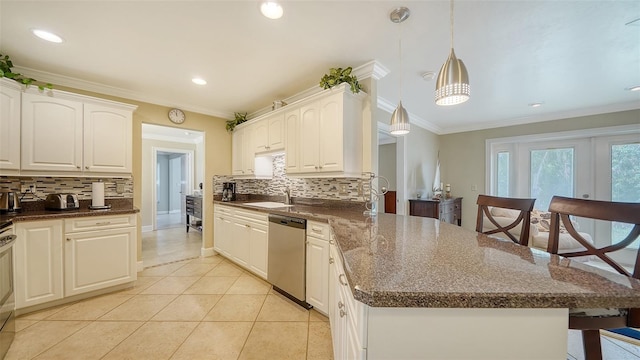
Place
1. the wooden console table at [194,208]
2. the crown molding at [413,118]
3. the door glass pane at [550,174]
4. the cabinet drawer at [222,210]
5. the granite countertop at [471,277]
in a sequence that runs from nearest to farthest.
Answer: the granite countertop at [471,277] < the crown molding at [413,118] < the cabinet drawer at [222,210] < the door glass pane at [550,174] < the wooden console table at [194,208]

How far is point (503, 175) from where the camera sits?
456cm

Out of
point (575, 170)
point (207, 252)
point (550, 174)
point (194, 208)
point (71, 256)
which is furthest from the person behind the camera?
point (194, 208)

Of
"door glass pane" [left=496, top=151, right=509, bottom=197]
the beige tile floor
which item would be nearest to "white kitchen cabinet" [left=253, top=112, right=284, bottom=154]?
the beige tile floor

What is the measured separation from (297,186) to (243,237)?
102 cm

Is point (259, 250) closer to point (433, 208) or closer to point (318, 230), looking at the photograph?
point (318, 230)

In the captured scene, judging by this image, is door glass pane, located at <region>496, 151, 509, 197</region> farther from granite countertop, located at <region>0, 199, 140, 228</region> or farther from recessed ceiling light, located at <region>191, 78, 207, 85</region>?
granite countertop, located at <region>0, 199, 140, 228</region>

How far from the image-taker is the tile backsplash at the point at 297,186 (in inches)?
105

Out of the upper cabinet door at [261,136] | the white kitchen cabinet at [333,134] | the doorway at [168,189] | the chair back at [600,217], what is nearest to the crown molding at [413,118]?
the white kitchen cabinet at [333,134]

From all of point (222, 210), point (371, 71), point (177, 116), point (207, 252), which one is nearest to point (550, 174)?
point (371, 71)

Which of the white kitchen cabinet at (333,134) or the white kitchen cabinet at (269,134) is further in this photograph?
the white kitchen cabinet at (269,134)

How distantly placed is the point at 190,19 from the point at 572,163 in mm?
5841

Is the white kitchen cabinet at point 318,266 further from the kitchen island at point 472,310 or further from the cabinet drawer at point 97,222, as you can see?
the cabinet drawer at point 97,222

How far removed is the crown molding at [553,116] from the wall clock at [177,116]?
16.9ft

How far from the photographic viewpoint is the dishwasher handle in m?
2.16
